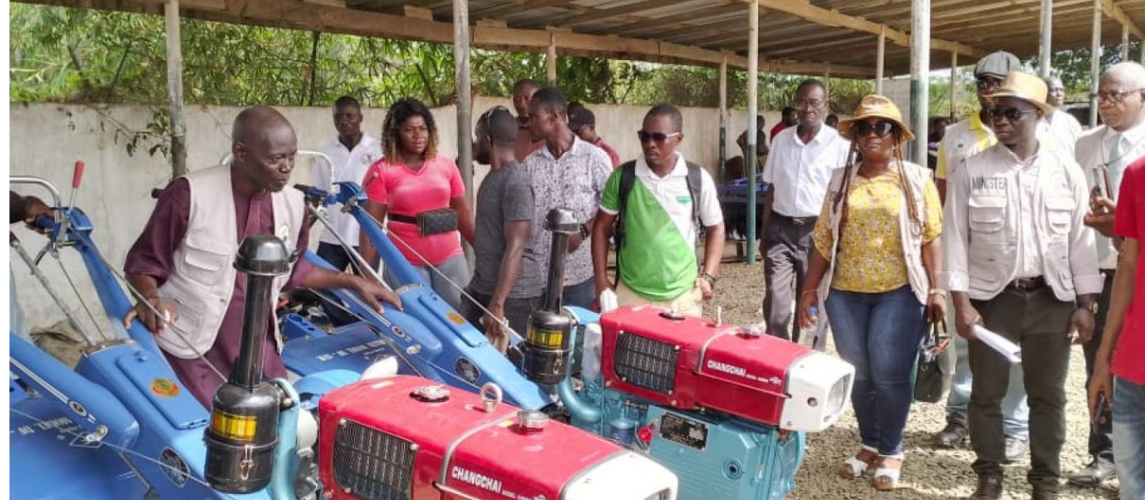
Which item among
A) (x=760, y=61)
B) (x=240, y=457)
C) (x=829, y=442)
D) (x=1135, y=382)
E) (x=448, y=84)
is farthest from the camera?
(x=760, y=61)

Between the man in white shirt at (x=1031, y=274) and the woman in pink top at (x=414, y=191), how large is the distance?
2.20 m

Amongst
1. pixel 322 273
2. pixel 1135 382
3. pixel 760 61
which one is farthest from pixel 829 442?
pixel 760 61

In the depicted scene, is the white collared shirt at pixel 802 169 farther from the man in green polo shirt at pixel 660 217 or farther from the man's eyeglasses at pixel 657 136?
the man's eyeglasses at pixel 657 136

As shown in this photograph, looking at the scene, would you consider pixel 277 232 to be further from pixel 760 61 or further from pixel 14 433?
pixel 760 61

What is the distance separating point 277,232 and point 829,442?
265 cm

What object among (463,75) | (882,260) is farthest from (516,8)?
(882,260)

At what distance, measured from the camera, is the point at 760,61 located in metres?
14.4

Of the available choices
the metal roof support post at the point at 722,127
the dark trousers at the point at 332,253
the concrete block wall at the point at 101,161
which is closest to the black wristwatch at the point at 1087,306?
the dark trousers at the point at 332,253

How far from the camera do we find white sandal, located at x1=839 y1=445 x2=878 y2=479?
4.00 metres

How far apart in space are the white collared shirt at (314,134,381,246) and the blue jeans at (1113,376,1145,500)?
146 inches

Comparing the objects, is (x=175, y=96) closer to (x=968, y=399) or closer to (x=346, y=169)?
(x=346, y=169)

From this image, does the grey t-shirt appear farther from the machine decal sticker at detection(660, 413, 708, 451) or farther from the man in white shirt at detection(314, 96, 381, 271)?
the man in white shirt at detection(314, 96, 381, 271)

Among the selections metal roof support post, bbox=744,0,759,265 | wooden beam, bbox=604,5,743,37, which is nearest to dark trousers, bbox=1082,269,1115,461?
metal roof support post, bbox=744,0,759,265

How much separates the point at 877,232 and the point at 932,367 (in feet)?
1.94
